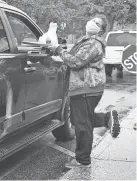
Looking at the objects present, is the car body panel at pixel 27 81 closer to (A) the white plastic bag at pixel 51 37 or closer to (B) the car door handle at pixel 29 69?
(B) the car door handle at pixel 29 69

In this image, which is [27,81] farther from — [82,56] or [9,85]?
[82,56]

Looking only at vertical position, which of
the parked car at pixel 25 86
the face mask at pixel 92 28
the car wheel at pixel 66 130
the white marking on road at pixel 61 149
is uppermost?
the face mask at pixel 92 28

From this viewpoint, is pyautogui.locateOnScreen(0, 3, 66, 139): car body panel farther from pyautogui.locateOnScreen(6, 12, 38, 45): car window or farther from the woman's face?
the woman's face

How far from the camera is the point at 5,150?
13.8ft

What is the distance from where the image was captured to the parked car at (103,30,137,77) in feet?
48.8

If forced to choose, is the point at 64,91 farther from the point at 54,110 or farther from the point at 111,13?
the point at 111,13

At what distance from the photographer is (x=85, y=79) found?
15.0 feet

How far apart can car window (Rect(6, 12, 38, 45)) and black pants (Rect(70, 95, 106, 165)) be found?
1.05 meters

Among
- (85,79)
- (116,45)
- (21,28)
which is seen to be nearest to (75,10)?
(116,45)

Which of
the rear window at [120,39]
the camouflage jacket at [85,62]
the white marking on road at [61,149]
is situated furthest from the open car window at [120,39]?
the camouflage jacket at [85,62]

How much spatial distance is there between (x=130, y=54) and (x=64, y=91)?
73.3 inches

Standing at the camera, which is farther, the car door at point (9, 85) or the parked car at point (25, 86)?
the parked car at point (25, 86)

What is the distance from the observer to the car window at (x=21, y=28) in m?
4.75

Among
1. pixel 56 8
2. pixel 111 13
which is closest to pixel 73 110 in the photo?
pixel 56 8
